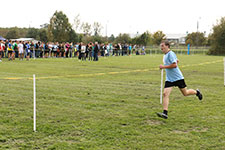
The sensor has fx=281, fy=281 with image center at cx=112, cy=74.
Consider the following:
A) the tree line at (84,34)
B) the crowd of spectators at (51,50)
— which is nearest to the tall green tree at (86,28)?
the tree line at (84,34)

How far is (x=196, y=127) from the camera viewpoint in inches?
232

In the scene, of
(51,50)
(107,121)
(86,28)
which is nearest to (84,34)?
(86,28)

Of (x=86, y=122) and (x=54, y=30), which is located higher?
(x=54, y=30)

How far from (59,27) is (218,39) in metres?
35.2

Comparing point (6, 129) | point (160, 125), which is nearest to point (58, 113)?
point (6, 129)

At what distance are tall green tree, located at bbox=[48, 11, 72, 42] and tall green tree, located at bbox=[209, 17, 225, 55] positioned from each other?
106 feet

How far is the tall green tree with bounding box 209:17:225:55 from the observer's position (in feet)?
193

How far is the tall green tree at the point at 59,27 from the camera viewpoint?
211ft

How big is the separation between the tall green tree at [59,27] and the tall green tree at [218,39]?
3237 cm

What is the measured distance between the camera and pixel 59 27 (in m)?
64.8

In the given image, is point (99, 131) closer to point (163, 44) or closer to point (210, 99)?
point (163, 44)

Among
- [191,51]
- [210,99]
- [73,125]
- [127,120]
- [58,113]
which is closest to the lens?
[73,125]

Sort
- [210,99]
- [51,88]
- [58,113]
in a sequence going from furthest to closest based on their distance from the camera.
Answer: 1. [51,88]
2. [210,99]
3. [58,113]

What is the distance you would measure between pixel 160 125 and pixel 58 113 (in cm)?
247
